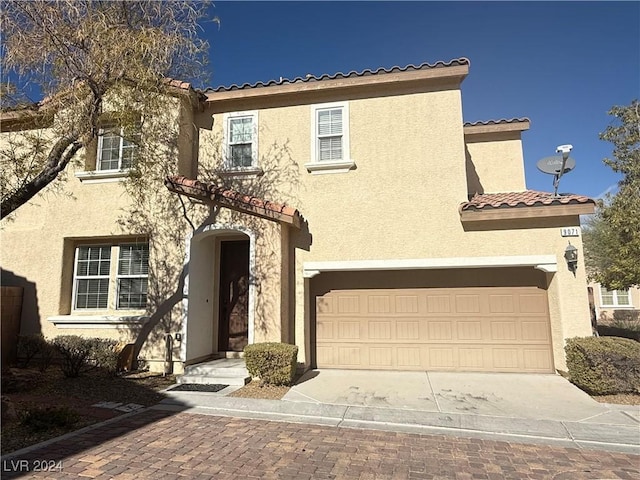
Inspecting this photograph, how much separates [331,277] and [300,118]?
182 inches

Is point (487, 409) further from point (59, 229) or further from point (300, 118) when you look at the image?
point (59, 229)

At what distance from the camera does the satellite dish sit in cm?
1023

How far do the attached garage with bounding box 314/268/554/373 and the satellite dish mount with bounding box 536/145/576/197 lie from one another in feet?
9.51

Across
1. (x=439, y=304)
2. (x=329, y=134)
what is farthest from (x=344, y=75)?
(x=439, y=304)

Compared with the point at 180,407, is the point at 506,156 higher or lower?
higher

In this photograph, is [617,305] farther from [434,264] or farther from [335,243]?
[335,243]

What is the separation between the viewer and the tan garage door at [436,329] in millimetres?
9320

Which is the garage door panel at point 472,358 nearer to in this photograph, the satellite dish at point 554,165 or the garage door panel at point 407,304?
the garage door panel at point 407,304

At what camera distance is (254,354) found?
8078mm

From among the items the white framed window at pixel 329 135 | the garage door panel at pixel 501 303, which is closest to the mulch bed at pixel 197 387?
the white framed window at pixel 329 135

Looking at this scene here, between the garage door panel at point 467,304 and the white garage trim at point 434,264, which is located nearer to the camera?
the white garage trim at point 434,264

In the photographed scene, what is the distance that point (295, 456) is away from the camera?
495 centimetres

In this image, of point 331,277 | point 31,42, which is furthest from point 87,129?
point 331,277

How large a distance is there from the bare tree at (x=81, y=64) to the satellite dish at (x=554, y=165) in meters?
9.42
